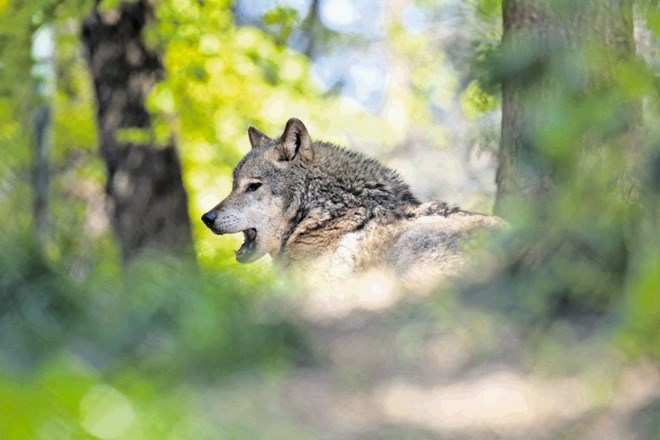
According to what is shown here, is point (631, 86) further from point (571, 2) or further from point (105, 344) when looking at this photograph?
point (105, 344)

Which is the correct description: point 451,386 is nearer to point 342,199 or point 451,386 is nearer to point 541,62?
point 541,62

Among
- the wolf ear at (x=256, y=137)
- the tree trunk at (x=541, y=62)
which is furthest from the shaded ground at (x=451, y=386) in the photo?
the wolf ear at (x=256, y=137)

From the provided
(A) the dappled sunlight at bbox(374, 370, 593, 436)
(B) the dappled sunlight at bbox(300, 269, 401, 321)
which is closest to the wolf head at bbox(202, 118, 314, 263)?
(B) the dappled sunlight at bbox(300, 269, 401, 321)

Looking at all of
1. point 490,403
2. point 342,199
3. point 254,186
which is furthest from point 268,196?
point 490,403

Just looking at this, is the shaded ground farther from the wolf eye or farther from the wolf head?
the wolf eye

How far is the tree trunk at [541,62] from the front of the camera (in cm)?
245

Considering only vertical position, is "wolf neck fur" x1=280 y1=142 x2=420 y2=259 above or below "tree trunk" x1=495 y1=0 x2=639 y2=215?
above

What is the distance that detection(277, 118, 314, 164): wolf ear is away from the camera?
739 centimetres

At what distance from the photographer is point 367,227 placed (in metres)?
6.96

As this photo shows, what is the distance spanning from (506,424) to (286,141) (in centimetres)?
400

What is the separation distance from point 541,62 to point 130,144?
31.9 ft

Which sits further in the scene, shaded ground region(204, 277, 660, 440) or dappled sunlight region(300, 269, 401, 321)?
dappled sunlight region(300, 269, 401, 321)

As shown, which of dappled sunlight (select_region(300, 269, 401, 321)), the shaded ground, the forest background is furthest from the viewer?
dappled sunlight (select_region(300, 269, 401, 321))

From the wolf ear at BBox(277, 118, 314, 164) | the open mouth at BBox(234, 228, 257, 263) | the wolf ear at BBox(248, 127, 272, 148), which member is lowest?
the open mouth at BBox(234, 228, 257, 263)
